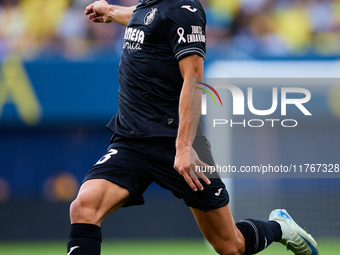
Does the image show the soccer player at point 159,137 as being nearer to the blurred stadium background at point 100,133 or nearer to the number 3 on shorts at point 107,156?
the number 3 on shorts at point 107,156

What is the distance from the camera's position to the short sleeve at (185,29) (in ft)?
11.0

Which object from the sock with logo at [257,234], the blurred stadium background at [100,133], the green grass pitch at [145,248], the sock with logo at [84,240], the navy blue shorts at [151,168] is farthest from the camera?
the blurred stadium background at [100,133]

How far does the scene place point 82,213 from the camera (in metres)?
3.27

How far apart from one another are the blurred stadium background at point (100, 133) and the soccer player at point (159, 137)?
11.5 ft

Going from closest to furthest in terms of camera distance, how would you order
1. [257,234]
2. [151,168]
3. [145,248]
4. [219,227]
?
1. [151,168]
2. [219,227]
3. [257,234]
4. [145,248]

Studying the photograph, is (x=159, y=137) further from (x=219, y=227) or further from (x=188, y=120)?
(x=219, y=227)

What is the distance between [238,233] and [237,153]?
11.1ft

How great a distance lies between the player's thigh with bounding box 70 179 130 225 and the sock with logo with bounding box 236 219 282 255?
949 mm

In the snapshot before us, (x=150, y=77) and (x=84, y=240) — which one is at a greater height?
(x=150, y=77)

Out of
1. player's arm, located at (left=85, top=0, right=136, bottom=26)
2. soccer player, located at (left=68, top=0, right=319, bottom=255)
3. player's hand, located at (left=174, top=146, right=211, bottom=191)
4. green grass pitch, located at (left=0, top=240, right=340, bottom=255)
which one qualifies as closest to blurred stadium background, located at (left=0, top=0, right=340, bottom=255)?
green grass pitch, located at (left=0, top=240, right=340, bottom=255)

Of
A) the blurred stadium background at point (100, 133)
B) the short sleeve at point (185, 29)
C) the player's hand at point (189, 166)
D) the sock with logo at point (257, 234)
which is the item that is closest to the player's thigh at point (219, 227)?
the sock with logo at point (257, 234)

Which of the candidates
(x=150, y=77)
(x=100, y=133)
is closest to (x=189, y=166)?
(x=150, y=77)

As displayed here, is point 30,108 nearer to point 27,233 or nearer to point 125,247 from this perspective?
point 27,233

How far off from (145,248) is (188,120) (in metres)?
3.96
